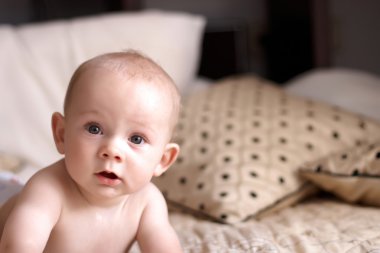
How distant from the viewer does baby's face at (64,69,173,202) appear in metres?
0.72

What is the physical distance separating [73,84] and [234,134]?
68cm

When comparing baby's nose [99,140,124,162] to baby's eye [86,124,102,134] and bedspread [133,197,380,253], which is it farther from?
bedspread [133,197,380,253]

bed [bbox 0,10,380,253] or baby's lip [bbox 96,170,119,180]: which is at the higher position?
baby's lip [bbox 96,170,119,180]

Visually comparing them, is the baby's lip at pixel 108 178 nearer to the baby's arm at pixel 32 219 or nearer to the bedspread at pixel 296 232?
the baby's arm at pixel 32 219

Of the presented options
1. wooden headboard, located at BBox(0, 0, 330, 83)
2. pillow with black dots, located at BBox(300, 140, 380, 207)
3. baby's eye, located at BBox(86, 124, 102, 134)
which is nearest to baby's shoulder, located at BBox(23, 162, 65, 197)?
baby's eye, located at BBox(86, 124, 102, 134)

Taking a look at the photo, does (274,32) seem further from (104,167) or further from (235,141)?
(104,167)

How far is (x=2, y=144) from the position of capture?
1478mm

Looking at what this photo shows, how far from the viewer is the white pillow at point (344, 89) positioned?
5.40 feet

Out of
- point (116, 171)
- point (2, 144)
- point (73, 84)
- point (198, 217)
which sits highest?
point (73, 84)

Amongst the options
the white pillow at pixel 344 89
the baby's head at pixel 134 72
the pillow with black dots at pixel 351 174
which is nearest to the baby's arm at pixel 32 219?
the baby's head at pixel 134 72

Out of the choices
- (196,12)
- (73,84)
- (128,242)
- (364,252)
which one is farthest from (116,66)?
(196,12)

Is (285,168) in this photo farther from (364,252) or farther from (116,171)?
(116,171)

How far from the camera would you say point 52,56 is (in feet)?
5.21

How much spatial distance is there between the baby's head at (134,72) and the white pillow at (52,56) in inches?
29.6
